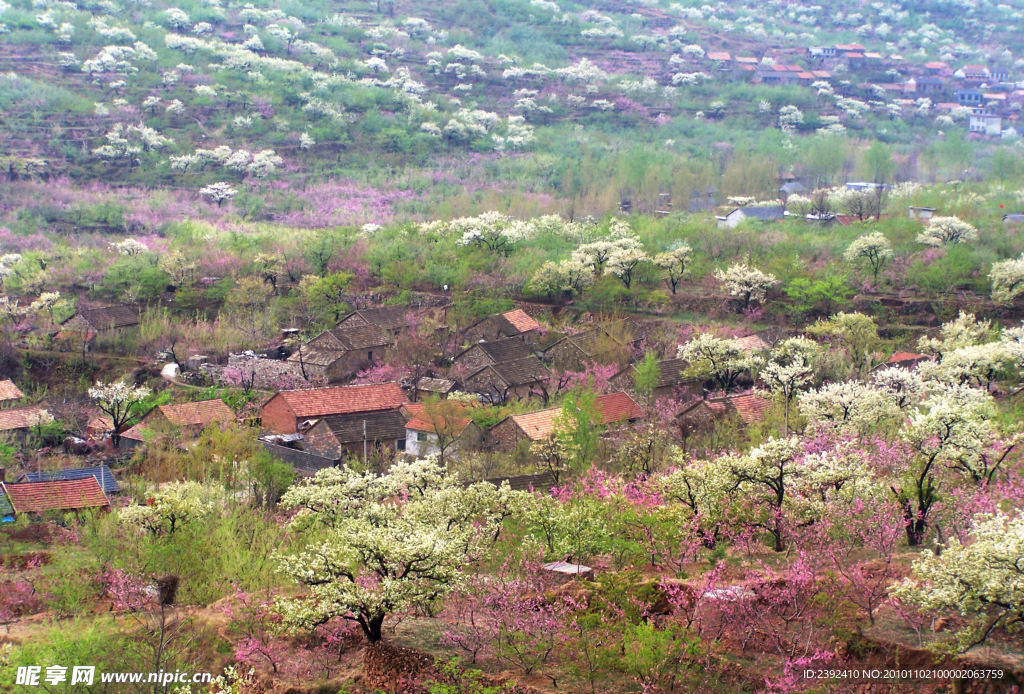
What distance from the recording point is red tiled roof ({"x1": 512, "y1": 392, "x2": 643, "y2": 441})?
3362cm

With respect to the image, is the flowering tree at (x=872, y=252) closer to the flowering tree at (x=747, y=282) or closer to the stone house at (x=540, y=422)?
the flowering tree at (x=747, y=282)

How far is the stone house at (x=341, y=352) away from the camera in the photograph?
44.0 meters

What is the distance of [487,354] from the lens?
4284cm

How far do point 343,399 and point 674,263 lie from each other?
2153cm

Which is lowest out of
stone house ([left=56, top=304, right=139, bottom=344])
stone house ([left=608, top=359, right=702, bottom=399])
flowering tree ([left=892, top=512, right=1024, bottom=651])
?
stone house ([left=56, top=304, right=139, bottom=344])

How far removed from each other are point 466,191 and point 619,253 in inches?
839

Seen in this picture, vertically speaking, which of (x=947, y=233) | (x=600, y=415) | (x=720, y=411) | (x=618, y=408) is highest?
(x=947, y=233)

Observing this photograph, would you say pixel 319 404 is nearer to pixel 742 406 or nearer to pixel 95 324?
pixel 742 406

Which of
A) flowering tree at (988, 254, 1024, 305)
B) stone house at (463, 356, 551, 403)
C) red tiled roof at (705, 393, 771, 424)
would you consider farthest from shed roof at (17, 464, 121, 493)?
flowering tree at (988, 254, 1024, 305)

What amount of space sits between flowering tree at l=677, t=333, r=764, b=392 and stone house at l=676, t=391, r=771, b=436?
417cm

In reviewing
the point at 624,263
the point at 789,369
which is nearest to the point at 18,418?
the point at 789,369

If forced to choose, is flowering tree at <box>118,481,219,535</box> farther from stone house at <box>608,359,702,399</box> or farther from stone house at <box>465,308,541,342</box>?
stone house at <box>465,308,541,342</box>

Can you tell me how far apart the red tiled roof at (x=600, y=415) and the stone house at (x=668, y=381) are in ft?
9.60

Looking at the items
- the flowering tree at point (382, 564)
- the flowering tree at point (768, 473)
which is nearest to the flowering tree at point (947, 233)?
the flowering tree at point (768, 473)
